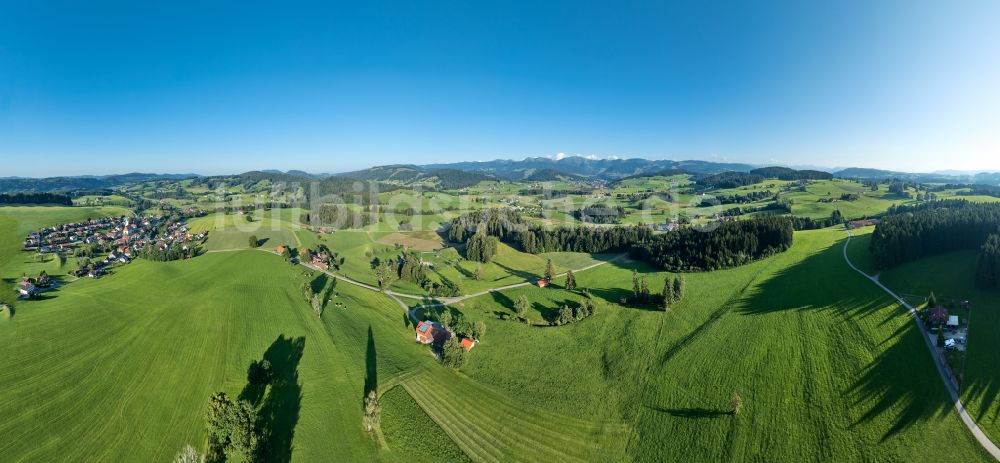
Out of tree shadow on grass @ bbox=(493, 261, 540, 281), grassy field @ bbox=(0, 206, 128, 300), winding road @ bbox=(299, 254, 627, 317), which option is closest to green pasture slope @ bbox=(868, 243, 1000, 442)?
winding road @ bbox=(299, 254, 627, 317)

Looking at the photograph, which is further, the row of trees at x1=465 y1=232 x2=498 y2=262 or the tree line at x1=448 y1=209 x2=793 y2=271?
the row of trees at x1=465 y1=232 x2=498 y2=262

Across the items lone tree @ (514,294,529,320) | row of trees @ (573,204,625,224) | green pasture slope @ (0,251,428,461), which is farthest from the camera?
row of trees @ (573,204,625,224)

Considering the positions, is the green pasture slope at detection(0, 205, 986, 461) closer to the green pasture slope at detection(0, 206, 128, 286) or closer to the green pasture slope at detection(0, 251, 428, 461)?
the green pasture slope at detection(0, 251, 428, 461)

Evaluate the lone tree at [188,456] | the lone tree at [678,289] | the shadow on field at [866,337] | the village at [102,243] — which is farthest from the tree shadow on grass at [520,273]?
the village at [102,243]

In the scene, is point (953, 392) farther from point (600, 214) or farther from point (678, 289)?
point (600, 214)

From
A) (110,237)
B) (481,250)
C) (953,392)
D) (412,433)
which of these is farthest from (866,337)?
(110,237)

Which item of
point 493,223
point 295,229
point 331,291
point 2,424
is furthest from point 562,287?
point 295,229

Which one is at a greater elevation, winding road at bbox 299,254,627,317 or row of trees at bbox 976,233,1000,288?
row of trees at bbox 976,233,1000,288
